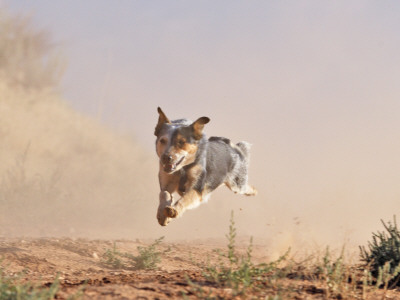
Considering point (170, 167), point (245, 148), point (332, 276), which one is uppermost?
point (245, 148)

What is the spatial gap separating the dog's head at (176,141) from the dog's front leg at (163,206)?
0.39 meters

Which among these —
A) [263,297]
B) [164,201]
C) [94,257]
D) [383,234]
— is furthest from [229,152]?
[263,297]

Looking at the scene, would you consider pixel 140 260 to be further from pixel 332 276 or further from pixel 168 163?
pixel 332 276

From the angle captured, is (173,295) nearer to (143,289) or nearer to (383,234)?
(143,289)

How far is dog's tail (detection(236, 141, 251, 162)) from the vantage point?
9.87 meters

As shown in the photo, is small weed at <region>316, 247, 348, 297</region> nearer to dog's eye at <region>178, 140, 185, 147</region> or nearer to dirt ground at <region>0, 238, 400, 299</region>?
dirt ground at <region>0, 238, 400, 299</region>

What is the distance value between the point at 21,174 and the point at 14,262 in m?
14.1

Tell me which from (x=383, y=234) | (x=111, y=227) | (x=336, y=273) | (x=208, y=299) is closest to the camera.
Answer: (x=208, y=299)

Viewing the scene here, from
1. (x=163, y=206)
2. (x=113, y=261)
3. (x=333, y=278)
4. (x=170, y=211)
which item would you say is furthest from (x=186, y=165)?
(x=113, y=261)

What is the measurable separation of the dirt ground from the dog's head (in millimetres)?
1306

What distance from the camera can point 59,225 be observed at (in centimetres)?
2242

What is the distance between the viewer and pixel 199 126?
746cm

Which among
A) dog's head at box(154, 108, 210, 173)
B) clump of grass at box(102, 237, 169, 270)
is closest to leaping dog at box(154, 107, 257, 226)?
dog's head at box(154, 108, 210, 173)

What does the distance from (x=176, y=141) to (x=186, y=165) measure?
591 mm
